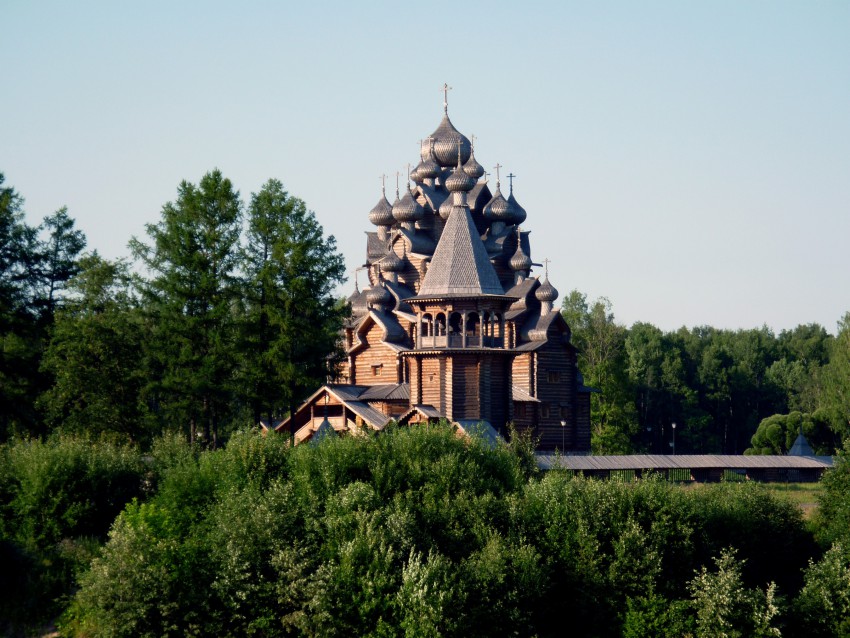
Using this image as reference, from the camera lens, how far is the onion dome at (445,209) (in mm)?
47375

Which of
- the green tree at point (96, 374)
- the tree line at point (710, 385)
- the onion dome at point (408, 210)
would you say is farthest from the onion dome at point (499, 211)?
the green tree at point (96, 374)

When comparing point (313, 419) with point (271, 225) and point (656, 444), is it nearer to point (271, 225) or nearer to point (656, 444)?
point (271, 225)

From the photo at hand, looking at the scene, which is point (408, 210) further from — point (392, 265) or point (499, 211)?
point (499, 211)

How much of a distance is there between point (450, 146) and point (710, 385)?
105ft

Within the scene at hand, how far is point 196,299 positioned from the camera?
122ft

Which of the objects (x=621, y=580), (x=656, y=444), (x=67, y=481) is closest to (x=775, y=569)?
(x=621, y=580)

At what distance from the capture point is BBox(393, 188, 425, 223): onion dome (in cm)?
4772

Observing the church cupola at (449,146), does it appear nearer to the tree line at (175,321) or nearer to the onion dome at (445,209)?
the onion dome at (445,209)

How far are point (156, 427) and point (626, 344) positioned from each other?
40279mm

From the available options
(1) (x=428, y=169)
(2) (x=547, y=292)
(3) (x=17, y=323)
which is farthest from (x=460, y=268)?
(3) (x=17, y=323)

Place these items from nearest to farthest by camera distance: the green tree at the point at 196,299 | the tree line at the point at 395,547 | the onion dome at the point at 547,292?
the tree line at the point at 395,547
the green tree at the point at 196,299
the onion dome at the point at 547,292

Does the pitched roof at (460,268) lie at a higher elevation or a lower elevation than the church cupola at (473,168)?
lower

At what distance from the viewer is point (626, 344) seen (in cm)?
7300

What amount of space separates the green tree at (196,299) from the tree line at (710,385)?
67.7ft
